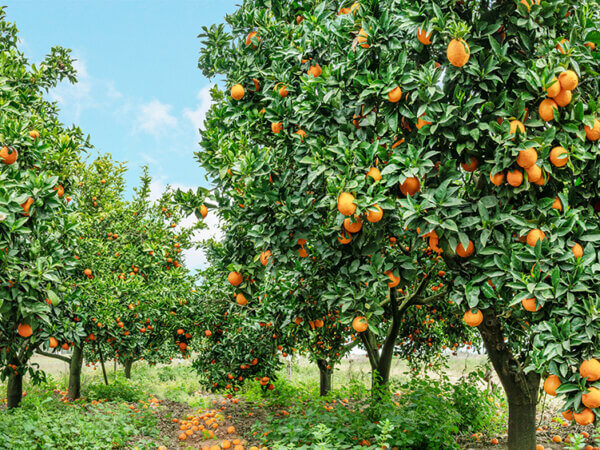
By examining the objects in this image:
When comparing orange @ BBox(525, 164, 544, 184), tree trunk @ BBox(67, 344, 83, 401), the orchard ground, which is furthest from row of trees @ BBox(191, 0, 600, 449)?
tree trunk @ BBox(67, 344, 83, 401)

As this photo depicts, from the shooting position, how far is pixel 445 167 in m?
3.31

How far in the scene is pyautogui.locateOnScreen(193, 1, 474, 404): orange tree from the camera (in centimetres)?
325

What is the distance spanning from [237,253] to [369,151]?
175 cm

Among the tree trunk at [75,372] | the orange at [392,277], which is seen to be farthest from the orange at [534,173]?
the tree trunk at [75,372]

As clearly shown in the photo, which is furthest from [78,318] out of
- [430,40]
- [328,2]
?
[430,40]

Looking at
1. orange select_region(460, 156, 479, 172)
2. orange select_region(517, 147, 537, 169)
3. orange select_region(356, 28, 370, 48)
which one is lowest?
orange select_region(517, 147, 537, 169)

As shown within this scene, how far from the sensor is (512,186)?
3.22m

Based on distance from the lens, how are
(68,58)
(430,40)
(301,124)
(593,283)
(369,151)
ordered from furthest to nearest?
(68,58)
(301,124)
(430,40)
(369,151)
(593,283)

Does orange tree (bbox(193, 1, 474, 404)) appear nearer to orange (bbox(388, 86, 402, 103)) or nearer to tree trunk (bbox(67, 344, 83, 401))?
orange (bbox(388, 86, 402, 103))

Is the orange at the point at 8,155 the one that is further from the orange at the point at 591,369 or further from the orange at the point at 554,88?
the orange at the point at 591,369

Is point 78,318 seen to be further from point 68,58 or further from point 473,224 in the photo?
point 473,224

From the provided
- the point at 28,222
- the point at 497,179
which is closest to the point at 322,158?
the point at 497,179

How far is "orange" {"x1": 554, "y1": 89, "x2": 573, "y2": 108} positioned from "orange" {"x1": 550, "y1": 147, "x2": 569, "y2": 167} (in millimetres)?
337

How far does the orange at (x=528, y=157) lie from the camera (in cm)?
299
